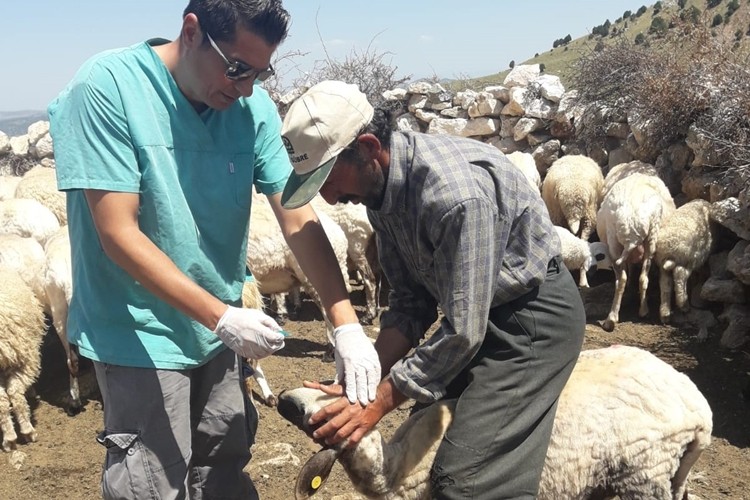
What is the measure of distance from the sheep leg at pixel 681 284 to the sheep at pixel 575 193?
6.68 feet

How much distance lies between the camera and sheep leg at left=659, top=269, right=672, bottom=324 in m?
7.39

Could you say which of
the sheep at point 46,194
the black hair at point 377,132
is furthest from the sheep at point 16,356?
the black hair at point 377,132

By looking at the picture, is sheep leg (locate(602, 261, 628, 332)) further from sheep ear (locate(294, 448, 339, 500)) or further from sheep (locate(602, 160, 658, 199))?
sheep ear (locate(294, 448, 339, 500))

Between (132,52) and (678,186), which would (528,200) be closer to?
(132,52)

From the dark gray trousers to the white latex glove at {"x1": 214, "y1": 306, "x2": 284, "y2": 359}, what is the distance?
0.71 metres

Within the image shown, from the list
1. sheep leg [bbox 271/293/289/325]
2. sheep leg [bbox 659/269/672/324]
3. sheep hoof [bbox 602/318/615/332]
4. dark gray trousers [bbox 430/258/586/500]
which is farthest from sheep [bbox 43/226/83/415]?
sheep leg [bbox 659/269/672/324]

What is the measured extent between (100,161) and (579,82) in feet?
33.9

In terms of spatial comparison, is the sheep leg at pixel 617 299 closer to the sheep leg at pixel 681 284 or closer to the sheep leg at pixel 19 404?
the sheep leg at pixel 681 284

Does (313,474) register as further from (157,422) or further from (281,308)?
(281,308)

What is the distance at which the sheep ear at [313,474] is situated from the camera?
2125mm

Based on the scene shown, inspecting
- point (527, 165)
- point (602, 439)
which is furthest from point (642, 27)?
point (602, 439)

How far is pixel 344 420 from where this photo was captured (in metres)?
2.15

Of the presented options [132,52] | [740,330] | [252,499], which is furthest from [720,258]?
[132,52]

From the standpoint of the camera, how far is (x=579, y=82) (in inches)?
435
